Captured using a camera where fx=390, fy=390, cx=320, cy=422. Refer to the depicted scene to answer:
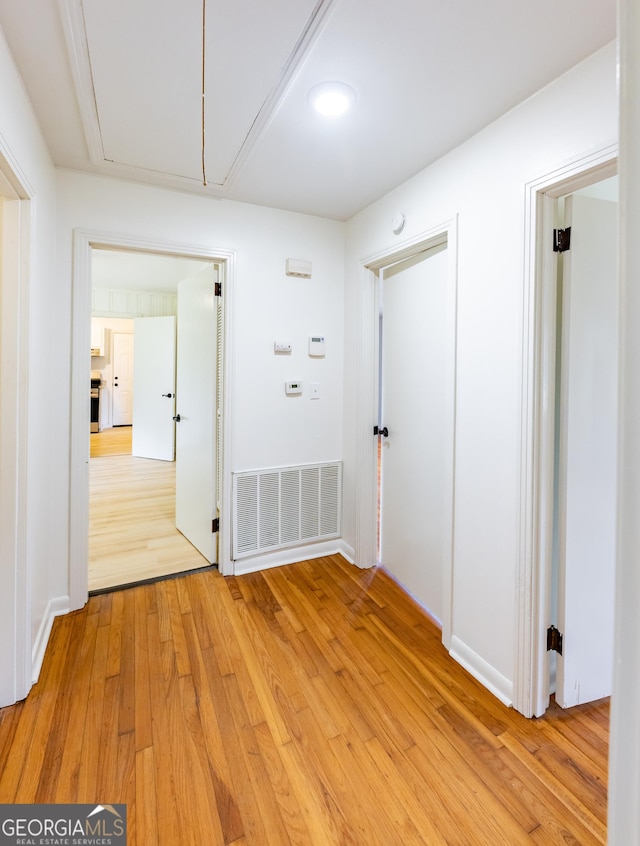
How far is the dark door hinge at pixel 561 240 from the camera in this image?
148cm

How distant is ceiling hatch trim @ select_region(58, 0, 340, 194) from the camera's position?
1227mm

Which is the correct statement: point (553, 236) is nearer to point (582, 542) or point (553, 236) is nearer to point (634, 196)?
point (582, 542)

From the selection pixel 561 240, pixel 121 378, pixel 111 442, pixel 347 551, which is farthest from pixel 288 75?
pixel 121 378

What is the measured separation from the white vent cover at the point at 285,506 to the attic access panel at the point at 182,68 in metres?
1.84

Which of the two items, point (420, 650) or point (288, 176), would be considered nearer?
point (420, 650)

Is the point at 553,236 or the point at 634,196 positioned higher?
the point at 553,236

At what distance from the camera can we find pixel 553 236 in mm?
1500

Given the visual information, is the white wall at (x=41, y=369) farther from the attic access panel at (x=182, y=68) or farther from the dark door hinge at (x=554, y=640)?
the dark door hinge at (x=554, y=640)

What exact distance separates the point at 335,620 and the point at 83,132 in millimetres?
2701

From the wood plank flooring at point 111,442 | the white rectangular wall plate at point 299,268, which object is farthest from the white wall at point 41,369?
the wood plank flooring at point 111,442

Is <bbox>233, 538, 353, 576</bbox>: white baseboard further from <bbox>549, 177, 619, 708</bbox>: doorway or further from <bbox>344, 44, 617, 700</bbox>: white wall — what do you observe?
<bbox>549, 177, 619, 708</bbox>: doorway

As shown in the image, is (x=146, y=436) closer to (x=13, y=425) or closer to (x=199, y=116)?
(x=13, y=425)

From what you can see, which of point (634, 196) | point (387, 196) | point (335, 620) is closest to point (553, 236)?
point (387, 196)

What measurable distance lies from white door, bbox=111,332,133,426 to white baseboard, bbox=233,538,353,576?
6626mm
